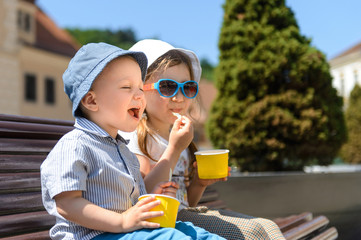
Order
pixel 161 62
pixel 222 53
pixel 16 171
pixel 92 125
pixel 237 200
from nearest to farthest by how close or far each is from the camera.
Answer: pixel 92 125 < pixel 16 171 < pixel 161 62 < pixel 237 200 < pixel 222 53

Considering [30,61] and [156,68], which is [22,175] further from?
[30,61]

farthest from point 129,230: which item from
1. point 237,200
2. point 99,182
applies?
point 237,200

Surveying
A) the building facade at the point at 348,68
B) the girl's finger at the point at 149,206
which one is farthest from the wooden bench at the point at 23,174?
the building facade at the point at 348,68

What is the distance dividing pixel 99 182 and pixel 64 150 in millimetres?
168

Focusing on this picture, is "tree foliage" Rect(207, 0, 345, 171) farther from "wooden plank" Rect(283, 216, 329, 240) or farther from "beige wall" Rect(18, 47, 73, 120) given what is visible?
"beige wall" Rect(18, 47, 73, 120)

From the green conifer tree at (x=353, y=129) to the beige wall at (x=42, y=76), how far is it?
47.4ft

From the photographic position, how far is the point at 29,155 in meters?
2.04

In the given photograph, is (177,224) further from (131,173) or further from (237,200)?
(237,200)

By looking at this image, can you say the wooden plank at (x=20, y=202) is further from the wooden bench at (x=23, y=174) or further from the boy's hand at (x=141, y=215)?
the boy's hand at (x=141, y=215)

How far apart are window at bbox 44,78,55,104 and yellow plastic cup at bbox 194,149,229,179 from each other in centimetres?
2237

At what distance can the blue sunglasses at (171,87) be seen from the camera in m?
2.08

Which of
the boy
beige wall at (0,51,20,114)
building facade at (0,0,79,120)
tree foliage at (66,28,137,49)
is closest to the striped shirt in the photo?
the boy

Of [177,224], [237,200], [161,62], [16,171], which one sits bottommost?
[237,200]

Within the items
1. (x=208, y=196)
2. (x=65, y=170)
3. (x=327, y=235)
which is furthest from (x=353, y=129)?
(x=65, y=170)
